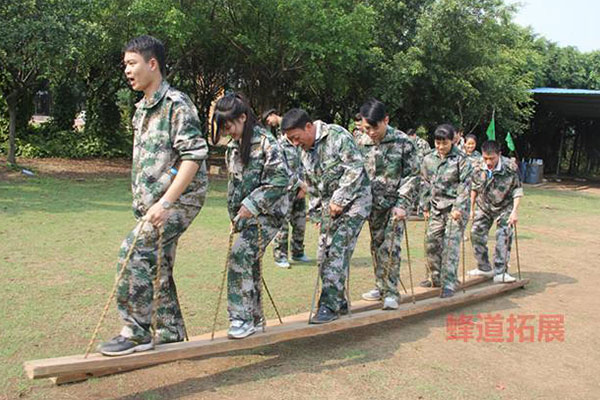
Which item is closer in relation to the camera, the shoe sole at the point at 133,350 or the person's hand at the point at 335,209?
the shoe sole at the point at 133,350

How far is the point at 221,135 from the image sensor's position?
14.4 ft

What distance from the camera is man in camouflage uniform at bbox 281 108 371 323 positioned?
501 cm

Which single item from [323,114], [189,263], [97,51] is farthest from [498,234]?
[323,114]

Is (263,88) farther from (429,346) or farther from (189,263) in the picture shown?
(429,346)

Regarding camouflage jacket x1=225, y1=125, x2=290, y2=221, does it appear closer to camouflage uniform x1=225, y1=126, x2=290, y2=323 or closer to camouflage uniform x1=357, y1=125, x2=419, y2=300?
camouflage uniform x1=225, y1=126, x2=290, y2=323

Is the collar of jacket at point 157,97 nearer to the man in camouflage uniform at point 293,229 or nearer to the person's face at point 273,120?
the man in camouflage uniform at point 293,229

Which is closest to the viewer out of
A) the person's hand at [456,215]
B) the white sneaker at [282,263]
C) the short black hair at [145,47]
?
the short black hair at [145,47]

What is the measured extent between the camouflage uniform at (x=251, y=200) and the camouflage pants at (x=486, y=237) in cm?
397

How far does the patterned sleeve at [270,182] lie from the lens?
4.32m

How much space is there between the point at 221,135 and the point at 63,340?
6.90ft

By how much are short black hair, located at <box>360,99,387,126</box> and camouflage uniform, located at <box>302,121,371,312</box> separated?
38cm

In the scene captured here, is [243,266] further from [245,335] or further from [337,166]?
[337,166]

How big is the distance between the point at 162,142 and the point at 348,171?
1.77m

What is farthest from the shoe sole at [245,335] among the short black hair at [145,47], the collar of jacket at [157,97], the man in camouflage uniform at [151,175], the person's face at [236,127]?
the short black hair at [145,47]
